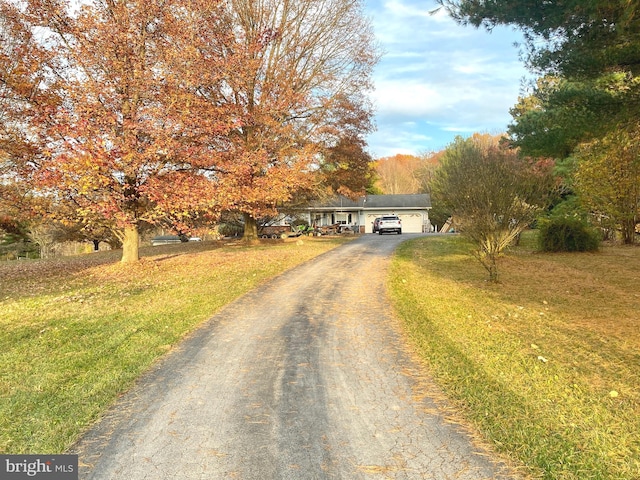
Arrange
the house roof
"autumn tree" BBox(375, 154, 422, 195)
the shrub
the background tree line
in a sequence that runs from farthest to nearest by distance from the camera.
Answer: "autumn tree" BBox(375, 154, 422, 195) → the house roof → the shrub → the background tree line

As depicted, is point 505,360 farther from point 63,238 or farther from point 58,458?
point 63,238

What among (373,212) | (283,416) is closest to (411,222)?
(373,212)

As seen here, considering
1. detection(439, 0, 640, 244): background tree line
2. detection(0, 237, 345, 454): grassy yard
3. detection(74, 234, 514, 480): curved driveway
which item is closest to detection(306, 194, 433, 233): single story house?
detection(0, 237, 345, 454): grassy yard

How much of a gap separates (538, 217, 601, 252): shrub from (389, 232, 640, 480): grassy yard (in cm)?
516

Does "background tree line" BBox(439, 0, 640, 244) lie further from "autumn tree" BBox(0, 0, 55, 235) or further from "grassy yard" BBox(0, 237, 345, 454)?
"autumn tree" BBox(0, 0, 55, 235)

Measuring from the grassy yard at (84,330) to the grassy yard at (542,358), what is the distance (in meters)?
3.66

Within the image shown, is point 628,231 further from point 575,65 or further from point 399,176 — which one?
point 399,176

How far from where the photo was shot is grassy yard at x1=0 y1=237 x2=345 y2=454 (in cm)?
392

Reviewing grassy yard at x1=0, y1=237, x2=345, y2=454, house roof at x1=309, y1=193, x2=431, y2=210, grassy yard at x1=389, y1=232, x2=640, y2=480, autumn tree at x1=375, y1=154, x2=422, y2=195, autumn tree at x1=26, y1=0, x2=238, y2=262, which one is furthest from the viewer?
autumn tree at x1=375, y1=154, x2=422, y2=195

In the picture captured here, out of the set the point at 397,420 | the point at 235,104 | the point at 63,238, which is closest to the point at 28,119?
the point at 235,104

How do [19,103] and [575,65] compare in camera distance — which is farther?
[19,103]

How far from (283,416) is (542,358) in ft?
11.2

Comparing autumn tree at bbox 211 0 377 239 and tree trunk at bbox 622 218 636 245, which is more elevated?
autumn tree at bbox 211 0 377 239

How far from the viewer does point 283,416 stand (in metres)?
3.85
